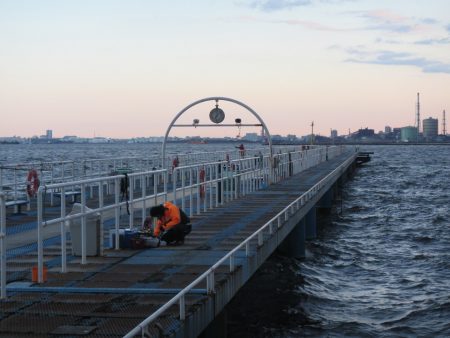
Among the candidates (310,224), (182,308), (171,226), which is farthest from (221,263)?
(310,224)

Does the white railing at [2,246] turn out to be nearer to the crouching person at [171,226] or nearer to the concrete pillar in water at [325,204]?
the crouching person at [171,226]

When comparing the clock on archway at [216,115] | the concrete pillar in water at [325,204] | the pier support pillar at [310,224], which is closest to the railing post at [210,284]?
the pier support pillar at [310,224]

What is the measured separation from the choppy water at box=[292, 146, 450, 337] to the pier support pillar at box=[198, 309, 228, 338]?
4.73 metres

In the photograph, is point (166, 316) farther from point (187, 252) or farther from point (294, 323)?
point (294, 323)

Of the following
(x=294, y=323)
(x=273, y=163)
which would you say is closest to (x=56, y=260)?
(x=294, y=323)

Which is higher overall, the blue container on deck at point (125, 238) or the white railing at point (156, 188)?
the white railing at point (156, 188)

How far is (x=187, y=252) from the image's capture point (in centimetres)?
1444

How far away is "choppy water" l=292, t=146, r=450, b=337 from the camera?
17719mm

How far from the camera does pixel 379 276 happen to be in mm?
23391

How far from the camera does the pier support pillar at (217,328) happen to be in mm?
11836

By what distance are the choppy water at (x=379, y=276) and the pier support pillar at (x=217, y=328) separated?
15.5ft

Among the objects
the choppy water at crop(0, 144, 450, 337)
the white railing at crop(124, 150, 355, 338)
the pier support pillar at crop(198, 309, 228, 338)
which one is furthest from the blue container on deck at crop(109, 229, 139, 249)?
the choppy water at crop(0, 144, 450, 337)

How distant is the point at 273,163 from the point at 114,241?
842 inches

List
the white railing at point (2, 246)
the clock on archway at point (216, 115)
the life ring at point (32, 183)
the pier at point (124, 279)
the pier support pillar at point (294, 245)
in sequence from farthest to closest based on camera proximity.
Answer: the clock on archway at point (216, 115) < the pier support pillar at point (294, 245) < the life ring at point (32, 183) < the white railing at point (2, 246) < the pier at point (124, 279)
